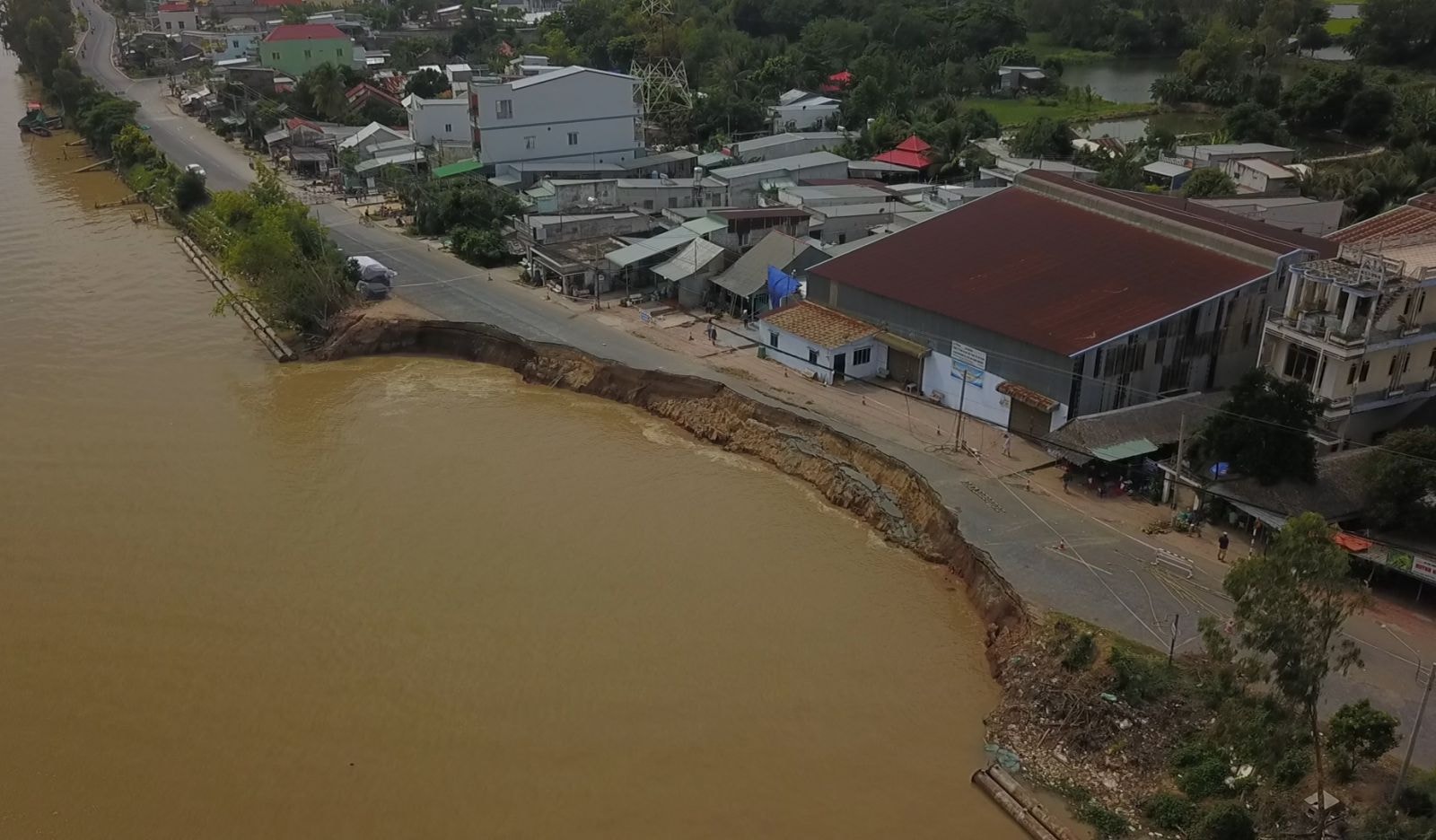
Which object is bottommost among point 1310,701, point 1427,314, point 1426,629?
point 1426,629

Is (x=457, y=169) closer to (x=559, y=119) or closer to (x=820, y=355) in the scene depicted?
(x=559, y=119)

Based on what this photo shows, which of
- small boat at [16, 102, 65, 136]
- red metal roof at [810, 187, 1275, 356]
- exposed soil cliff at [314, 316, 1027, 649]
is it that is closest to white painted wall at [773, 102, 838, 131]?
red metal roof at [810, 187, 1275, 356]

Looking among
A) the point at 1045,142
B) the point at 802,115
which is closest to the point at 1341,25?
the point at 1045,142

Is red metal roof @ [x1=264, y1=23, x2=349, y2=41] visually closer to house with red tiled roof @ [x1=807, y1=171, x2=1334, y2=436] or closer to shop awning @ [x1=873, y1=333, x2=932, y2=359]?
house with red tiled roof @ [x1=807, y1=171, x2=1334, y2=436]

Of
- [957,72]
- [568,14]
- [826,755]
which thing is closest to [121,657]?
[826,755]

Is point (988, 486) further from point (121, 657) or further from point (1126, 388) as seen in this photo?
point (121, 657)
